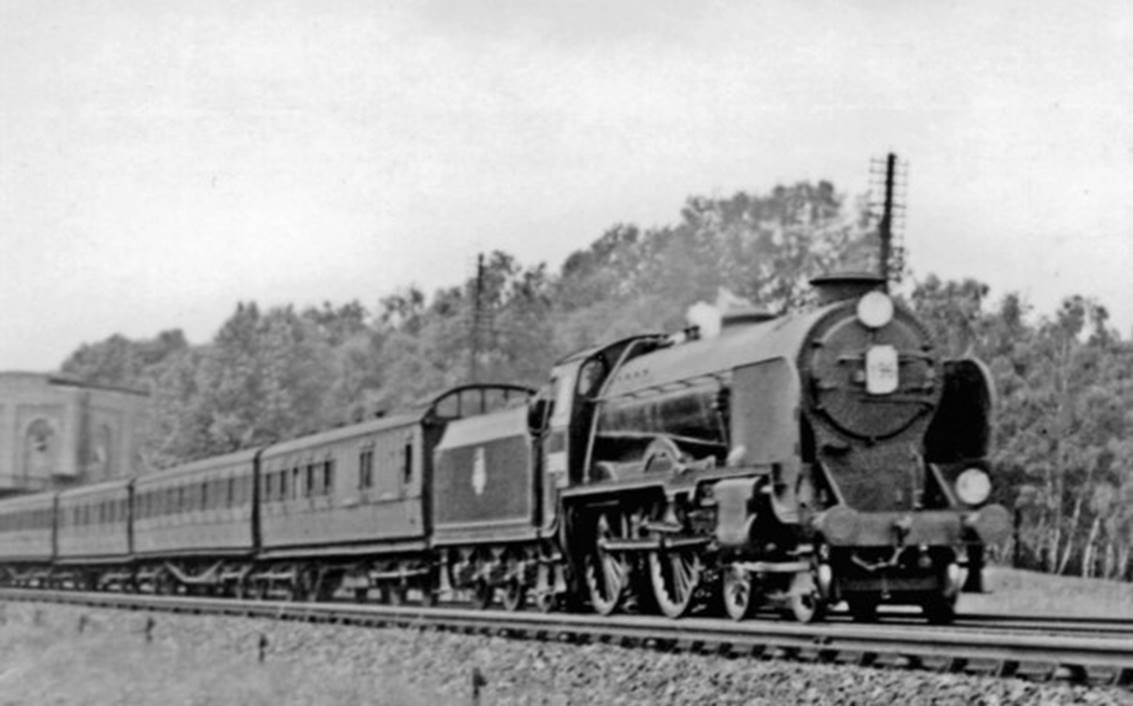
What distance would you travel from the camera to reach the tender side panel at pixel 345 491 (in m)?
22.3

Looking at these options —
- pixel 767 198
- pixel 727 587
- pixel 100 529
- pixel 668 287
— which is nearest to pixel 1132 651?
pixel 727 587

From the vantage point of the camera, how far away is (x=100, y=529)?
38.7 m

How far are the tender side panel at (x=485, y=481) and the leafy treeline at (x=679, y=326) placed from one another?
9904 millimetres

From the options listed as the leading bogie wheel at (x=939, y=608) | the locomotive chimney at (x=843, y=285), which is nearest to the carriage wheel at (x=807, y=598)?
the leading bogie wheel at (x=939, y=608)

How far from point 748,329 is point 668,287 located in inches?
Result: 1624

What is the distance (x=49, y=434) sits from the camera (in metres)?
75.2

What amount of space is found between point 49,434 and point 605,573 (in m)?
63.7

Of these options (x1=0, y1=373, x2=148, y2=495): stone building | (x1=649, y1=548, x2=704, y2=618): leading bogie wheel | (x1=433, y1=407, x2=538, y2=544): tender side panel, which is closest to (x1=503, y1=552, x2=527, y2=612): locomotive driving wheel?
(x1=433, y1=407, x2=538, y2=544): tender side panel

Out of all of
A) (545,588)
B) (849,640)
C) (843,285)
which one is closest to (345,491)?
(545,588)

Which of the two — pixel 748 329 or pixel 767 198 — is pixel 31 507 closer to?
pixel 767 198

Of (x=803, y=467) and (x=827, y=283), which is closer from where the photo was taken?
(x=803, y=467)

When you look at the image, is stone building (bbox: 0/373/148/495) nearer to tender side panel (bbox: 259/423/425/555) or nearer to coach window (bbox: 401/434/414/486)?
tender side panel (bbox: 259/423/425/555)

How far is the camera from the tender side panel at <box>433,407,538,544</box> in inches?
730

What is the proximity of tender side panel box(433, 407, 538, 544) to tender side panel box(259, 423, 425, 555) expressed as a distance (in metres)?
0.74
